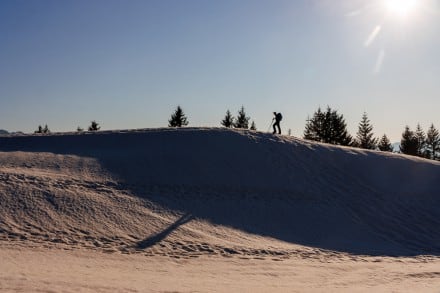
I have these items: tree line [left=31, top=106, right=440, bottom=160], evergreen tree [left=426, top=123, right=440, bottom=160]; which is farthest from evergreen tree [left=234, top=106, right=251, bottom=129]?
evergreen tree [left=426, top=123, right=440, bottom=160]

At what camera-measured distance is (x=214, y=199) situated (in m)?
20.0

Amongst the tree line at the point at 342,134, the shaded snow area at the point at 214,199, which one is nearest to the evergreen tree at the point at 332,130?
the tree line at the point at 342,134

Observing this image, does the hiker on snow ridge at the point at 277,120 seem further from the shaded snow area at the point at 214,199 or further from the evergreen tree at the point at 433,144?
the evergreen tree at the point at 433,144

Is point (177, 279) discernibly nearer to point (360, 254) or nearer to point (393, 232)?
point (360, 254)

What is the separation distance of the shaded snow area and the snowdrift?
0.06m

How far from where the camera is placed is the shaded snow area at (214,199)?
47.3ft

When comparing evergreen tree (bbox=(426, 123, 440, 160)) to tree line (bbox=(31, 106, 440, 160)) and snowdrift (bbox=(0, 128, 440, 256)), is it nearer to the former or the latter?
tree line (bbox=(31, 106, 440, 160))

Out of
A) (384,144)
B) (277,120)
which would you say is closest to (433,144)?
(384,144)

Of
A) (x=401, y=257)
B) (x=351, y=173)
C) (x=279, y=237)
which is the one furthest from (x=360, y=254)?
(x=351, y=173)

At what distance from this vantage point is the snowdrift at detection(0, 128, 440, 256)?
15.3 meters

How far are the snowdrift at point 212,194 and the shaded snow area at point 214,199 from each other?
65 mm

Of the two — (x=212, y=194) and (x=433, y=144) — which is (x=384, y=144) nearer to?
(x=433, y=144)

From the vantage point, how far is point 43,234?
46.2 ft

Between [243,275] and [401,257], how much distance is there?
7766 mm
